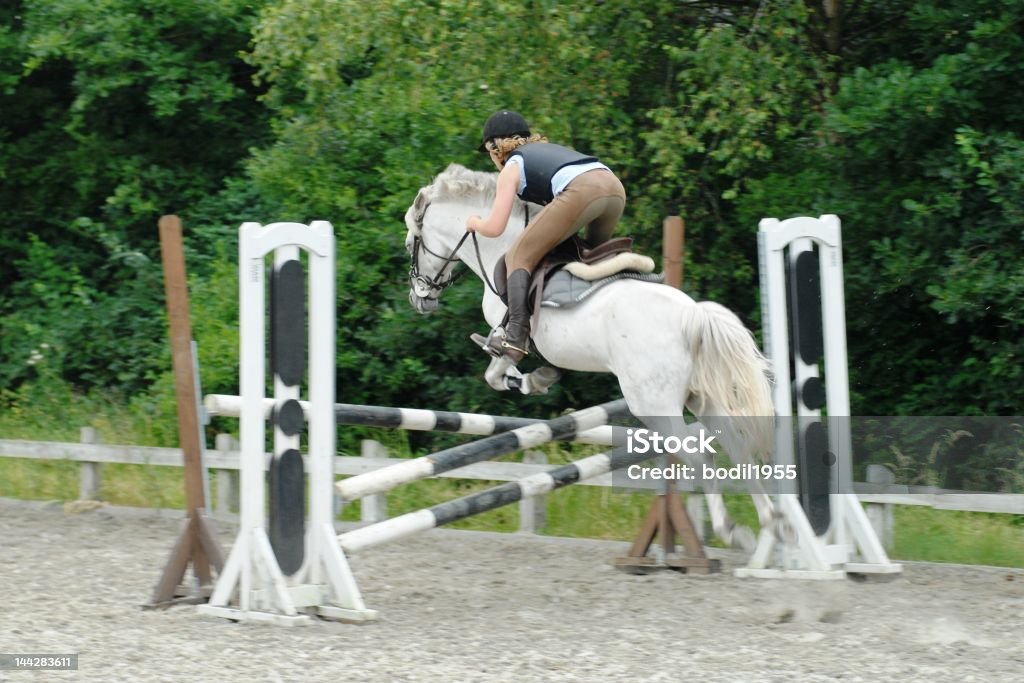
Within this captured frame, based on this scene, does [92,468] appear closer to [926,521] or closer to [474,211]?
[474,211]

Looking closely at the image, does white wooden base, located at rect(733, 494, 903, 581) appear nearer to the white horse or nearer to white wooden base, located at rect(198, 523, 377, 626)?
the white horse

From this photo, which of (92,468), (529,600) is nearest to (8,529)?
(92,468)

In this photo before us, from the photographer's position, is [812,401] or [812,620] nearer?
[812,620]

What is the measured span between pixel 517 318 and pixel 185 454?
1548 millimetres

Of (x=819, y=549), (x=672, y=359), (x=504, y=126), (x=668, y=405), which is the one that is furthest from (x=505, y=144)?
(x=819, y=549)

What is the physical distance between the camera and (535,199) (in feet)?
19.5

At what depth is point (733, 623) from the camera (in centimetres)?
540

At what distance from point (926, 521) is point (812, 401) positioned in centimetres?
193

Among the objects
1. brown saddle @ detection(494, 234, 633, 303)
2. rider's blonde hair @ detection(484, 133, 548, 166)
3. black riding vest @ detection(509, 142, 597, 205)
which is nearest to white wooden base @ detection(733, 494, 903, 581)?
brown saddle @ detection(494, 234, 633, 303)

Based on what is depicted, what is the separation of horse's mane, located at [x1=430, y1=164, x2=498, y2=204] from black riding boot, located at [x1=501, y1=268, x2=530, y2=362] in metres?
0.61

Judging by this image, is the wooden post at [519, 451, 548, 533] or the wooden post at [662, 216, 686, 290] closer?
the wooden post at [662, 216, 686, 290]

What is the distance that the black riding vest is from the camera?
580cm

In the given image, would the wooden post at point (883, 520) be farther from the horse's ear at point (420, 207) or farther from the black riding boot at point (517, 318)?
the horse's ear at point (420, 207)

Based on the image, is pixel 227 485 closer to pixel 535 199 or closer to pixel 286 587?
pixel 286 587
